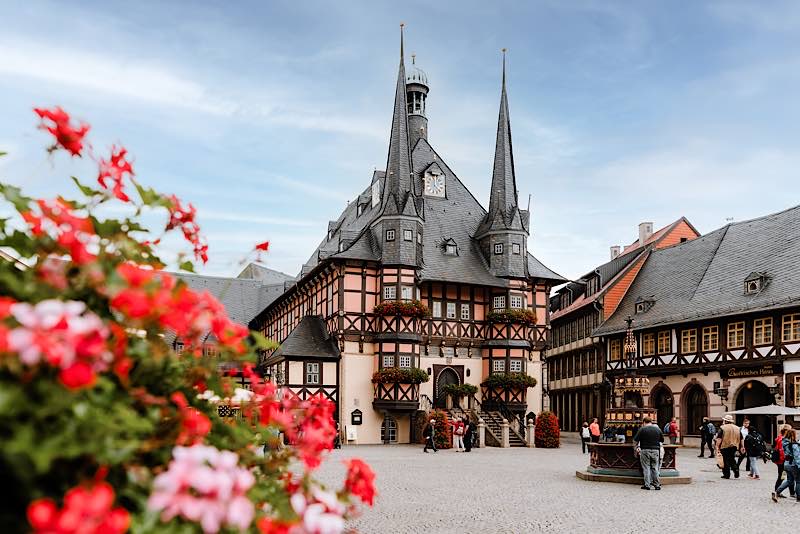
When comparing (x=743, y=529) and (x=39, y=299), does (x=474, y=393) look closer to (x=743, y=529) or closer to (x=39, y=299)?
(x=743, y=529)

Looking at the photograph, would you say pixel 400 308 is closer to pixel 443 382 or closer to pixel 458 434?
pixel 443 382

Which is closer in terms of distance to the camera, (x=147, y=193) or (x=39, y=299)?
(x=39, y=299)

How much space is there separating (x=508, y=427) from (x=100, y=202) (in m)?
35.2

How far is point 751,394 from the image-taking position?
120 feet

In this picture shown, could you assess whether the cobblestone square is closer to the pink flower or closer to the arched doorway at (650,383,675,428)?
the pink flower

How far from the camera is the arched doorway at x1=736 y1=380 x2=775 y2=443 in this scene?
3519cm

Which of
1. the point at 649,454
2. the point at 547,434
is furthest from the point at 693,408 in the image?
the point at 649,454

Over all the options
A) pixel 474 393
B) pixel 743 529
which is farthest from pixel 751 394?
pixel 743 529

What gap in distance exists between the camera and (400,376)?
37500 millimetres

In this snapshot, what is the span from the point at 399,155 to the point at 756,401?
19071 millimetres

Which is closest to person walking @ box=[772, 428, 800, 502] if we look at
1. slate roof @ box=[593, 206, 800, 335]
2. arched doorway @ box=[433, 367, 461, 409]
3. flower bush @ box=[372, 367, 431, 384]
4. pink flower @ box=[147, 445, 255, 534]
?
pink flower @ box=[147, 445, 255, 534]

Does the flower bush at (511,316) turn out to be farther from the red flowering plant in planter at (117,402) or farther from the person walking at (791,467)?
the red flowering plant in planter at (117,402)

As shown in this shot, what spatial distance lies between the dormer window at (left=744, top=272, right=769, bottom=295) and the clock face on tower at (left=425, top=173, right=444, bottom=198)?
51.6 feet

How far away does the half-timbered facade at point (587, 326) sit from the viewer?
47.8 metres
